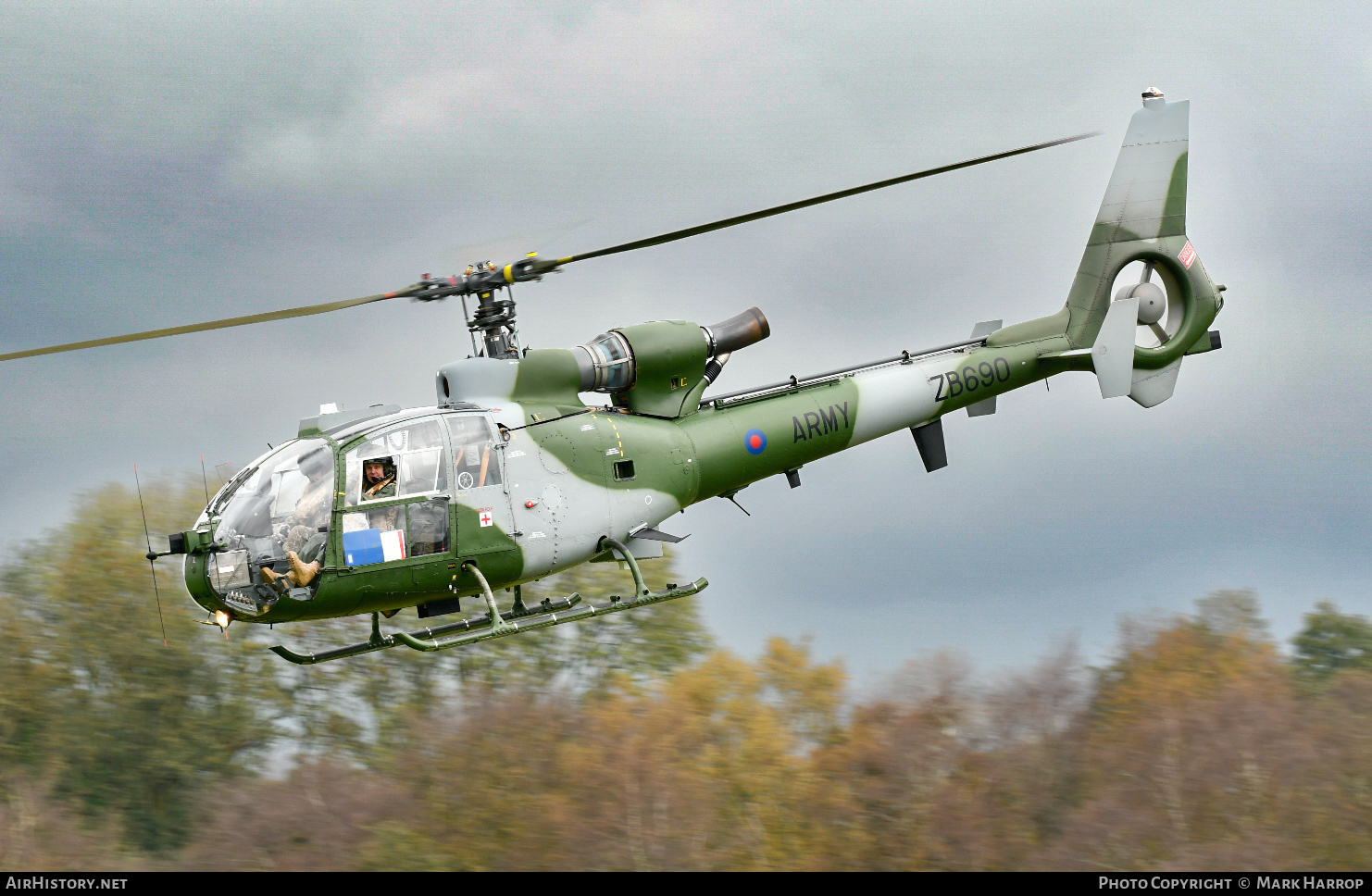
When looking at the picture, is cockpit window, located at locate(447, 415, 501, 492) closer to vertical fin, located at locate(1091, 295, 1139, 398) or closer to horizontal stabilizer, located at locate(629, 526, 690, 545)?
horizontal stabilizer, located at locate(629, 526, 690, 545)

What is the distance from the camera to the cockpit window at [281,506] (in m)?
12.0

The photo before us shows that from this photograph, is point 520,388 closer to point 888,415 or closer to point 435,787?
point 888,415

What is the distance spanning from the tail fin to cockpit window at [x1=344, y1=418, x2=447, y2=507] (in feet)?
32.7

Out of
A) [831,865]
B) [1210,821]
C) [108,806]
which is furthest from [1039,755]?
[108,806]

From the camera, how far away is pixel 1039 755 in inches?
1451

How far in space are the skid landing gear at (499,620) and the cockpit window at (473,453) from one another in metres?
0.89

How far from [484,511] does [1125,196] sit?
11.1 meters

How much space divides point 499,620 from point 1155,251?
11407 millimetres

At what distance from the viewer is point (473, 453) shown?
42.5 feet

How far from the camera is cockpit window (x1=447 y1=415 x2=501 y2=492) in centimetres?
1284

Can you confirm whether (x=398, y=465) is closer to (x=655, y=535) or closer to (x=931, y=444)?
(x=655, y=535)

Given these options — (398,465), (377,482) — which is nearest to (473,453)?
(398,465)

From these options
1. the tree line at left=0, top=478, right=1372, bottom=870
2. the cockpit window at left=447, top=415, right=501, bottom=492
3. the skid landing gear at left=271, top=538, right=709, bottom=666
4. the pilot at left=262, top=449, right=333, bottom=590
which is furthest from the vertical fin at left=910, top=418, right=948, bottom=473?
the tree line at left=0, top=478, right=1372, bottom=870

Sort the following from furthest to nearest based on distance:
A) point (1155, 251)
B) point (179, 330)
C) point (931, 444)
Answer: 1. point (1155, 251)
2. point (931, 444)
3. point (179, 330)
